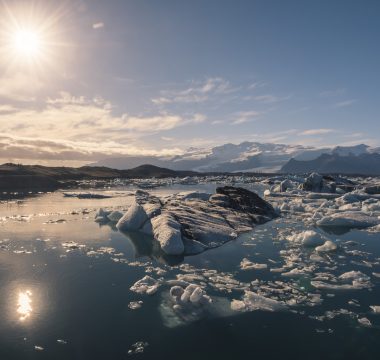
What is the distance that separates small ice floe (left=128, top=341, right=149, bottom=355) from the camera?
6.15m

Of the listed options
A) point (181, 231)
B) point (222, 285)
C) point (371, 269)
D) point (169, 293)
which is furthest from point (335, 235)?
point (169, 293)

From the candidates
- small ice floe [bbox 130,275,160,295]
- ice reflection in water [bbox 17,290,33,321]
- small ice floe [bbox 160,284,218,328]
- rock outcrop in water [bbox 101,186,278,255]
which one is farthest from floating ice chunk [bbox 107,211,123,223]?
small ice floe [bbox 160,284,218,328]

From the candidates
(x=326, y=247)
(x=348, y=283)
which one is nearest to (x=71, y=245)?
(x=326, y=247)

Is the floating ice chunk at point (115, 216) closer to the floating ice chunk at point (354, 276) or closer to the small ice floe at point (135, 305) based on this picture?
the small ice floe at point (135, 305)

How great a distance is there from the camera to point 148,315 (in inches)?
298

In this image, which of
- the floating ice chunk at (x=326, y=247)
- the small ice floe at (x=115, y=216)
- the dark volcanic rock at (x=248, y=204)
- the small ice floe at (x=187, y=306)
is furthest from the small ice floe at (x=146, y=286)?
the dark volcanic rock at (x=248, y=204)

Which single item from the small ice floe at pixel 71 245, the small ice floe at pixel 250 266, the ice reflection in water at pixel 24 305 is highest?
the small ice floe at pixel 71 245

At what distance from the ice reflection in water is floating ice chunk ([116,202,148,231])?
822 centimetres

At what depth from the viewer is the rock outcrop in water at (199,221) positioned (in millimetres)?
13414

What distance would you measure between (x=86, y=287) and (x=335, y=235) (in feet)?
40.3

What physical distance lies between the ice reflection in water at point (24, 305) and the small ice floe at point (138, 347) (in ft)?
8.59

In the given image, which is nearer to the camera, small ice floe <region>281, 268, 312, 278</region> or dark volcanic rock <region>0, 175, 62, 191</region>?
small ice floe <region>281, 268, 312, 278</region>

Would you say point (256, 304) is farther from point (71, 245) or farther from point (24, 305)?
point (71, 245)

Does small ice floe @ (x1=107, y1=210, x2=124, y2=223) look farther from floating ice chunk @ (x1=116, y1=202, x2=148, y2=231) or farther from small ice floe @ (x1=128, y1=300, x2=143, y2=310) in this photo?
small ice floe @ (x1=128, y1=300, x2=143, y2=310)
